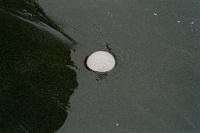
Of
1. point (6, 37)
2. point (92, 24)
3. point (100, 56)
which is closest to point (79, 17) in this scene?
point (92, 24)

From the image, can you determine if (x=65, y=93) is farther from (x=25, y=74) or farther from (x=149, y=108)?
(x=149, y=108)

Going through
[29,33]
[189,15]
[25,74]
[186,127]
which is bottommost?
[25,74]

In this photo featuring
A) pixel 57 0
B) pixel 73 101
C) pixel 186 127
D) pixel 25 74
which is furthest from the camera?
pixel 57 0

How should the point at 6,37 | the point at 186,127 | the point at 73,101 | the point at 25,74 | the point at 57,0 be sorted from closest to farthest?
1. the point at 186,127
2. the point at 73,101
3. the point at 25,74
4. the point at 6,37
5. the point at 57,0

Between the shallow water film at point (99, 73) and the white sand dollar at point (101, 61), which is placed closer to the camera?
the shallow water film at point (99, 73)
